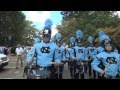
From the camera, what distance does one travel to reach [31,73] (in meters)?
6.59

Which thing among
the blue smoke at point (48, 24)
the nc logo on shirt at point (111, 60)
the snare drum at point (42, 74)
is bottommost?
the snare drum at point (42, 74)

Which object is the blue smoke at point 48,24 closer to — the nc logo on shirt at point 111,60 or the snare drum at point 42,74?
the snare drum at point 42,74

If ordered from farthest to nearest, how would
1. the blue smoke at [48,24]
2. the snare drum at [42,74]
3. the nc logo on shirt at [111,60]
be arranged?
the blue smoke at [48,24], the nc logo on shirt at [111,60], the snare drum at [42,74]

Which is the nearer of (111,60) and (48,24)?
(111,60)

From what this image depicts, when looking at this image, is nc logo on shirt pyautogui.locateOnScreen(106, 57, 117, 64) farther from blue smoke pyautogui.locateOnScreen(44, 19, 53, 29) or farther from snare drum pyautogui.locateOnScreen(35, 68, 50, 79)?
blue smoke pyautogui.locateOnScreen(44, 19, 53, 29)

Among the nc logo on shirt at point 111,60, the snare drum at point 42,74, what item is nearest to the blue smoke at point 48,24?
the snare drum at point 42,74

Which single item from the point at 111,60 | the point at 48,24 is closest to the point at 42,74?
the point at 48,24

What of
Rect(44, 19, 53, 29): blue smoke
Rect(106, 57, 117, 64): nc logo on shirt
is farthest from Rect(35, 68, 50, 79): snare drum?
Rect(106, 57, 117, 64): nc logo on shirt

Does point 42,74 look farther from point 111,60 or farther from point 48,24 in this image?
point 111,60
